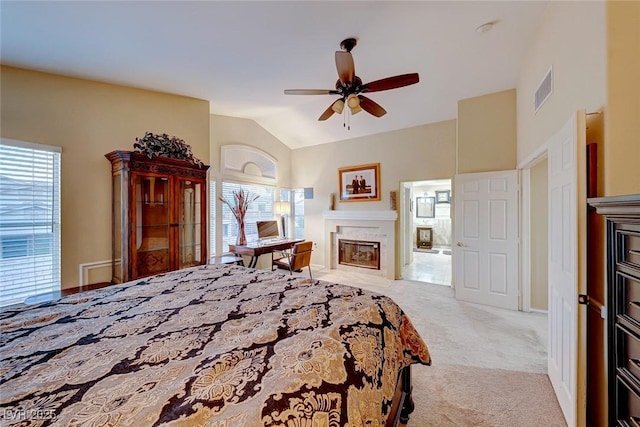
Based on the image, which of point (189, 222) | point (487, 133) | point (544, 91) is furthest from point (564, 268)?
point (189, 222)

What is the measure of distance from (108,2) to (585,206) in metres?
3.45

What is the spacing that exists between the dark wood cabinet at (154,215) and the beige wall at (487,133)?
153 inches

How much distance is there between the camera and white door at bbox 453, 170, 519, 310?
3.44 metres

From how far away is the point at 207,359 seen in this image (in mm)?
919

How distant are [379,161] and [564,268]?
3665 millimetres

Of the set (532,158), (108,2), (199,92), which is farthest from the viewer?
(199,92)

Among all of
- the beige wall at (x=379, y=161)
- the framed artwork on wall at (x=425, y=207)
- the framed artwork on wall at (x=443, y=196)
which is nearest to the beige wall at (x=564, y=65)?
the beige wall at (x=379, y=161)

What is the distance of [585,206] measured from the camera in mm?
1466

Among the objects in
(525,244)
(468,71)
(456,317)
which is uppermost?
(468,71)

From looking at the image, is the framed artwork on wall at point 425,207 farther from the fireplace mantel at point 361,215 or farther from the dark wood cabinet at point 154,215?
the dark wood cabinet at point 154,215

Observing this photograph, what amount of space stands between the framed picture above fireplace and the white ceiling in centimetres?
171

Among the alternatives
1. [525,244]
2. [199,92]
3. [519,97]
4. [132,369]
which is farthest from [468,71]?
[132,369]

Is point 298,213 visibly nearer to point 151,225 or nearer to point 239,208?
point 239,208

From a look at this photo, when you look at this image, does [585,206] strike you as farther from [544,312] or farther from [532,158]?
[544,312]
